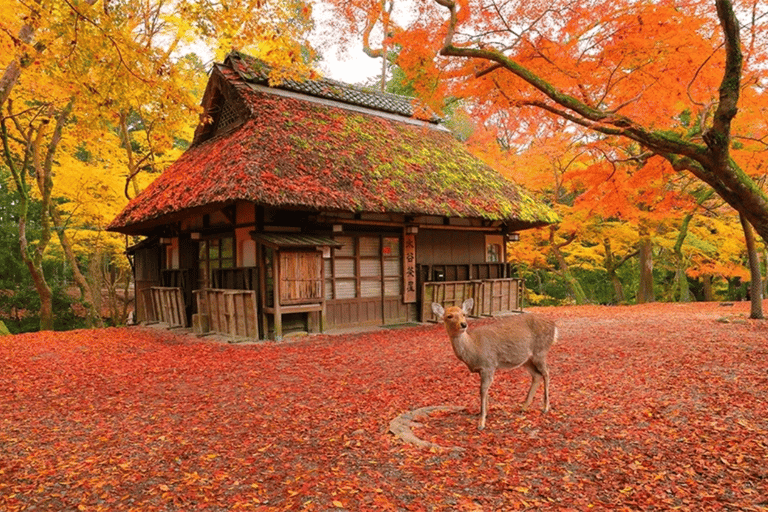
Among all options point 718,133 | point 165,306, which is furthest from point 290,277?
point 718,133

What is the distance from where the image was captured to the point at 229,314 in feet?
32.2

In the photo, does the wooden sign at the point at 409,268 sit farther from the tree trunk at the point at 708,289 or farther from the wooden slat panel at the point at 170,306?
the tree trunk at the point at 708,289

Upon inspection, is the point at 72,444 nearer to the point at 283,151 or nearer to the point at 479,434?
the point at 479,434

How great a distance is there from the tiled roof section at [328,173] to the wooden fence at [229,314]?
1.94 meters

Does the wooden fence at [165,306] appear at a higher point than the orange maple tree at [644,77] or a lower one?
lower

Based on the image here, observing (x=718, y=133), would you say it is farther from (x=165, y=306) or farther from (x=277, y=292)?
(x=165, y=306)

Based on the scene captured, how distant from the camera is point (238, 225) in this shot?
34.1 feet

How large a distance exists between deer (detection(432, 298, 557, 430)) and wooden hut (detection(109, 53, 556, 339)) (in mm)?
5556

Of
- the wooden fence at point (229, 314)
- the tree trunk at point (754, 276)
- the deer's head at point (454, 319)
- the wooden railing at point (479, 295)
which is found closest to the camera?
the deer's head at point (454, 319)

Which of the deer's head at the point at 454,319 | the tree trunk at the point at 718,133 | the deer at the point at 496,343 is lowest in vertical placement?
the deer at the point at 496,343

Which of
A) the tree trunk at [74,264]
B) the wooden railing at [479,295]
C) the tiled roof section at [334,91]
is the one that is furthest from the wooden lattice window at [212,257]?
the tree trunk at [74,264]

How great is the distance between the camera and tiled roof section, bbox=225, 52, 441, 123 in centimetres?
1177

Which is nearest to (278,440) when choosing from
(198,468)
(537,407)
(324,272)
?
(198,468)

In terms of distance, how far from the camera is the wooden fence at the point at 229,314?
30.6ft
